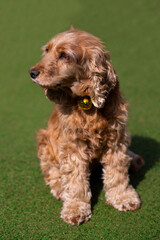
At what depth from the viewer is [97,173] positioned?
4.29m

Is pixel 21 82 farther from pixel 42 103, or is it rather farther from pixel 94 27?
pixel 94 27

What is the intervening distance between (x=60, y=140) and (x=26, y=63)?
18.6ft

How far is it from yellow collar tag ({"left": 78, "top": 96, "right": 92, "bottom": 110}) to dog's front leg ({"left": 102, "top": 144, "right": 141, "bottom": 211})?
61 centimetres

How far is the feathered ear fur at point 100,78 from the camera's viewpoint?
3094 mm

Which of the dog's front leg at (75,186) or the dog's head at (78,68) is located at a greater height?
the dog's head at (78,68)

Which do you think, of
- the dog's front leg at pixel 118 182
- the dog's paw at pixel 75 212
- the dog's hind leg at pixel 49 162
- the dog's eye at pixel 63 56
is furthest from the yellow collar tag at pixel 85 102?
the dog's paw at pixel 75 212

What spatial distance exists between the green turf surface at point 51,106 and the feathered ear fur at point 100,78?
1.30 m

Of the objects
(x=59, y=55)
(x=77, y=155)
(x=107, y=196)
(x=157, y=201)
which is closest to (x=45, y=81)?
(x=59, y=55)

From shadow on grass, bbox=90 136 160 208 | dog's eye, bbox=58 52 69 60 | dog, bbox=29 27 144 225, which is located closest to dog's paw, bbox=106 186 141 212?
dog, bbox=29 27 144 225

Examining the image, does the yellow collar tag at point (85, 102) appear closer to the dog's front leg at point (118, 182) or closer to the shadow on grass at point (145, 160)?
the dog's front leg at point (118, 182)

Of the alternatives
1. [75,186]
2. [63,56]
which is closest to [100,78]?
[63,56]

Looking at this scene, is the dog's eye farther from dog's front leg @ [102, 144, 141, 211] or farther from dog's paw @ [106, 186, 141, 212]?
dog's paw @ [106, 186, 141, 212]

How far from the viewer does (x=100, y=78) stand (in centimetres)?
310

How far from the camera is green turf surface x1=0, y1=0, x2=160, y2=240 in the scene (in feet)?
11.1
